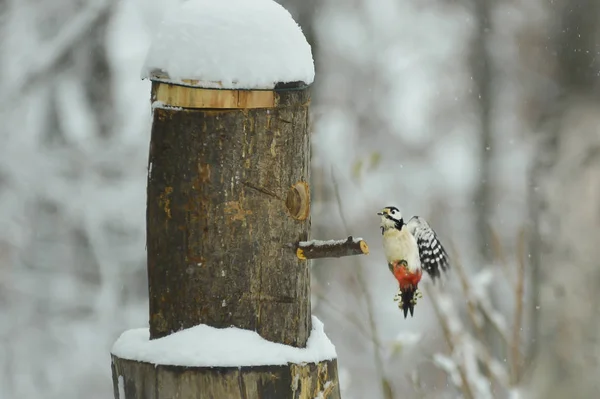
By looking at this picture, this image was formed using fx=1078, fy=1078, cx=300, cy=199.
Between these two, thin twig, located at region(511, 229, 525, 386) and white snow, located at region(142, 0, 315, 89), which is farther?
thin twig, located at region(511, 229, 525, 386)

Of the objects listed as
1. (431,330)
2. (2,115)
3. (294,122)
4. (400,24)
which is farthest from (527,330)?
(294,122)

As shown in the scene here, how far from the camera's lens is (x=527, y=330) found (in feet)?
36.7

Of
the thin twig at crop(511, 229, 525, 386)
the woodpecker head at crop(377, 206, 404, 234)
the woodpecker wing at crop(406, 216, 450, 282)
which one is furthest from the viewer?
the thin twig at crop(511, 229, 525, 386)

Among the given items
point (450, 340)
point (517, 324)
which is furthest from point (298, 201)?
point (450, 340)

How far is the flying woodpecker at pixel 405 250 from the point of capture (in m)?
3.56

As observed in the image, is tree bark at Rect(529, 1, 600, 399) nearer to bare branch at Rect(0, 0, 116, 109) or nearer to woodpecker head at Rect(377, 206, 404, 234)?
woodpecker head at Rect(377, 206, 404, 234)

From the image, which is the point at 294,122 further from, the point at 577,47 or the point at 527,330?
the point at 577,47

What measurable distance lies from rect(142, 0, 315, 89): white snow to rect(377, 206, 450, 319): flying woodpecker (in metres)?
0.58

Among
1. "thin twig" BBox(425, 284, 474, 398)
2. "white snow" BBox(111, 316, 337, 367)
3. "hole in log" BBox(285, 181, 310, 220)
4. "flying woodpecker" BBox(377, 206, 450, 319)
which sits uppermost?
"hole in log" BBox(285, 181, 310, 220)

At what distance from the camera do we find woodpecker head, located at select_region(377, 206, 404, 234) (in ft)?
11.7

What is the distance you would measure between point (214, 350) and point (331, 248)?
45 cm

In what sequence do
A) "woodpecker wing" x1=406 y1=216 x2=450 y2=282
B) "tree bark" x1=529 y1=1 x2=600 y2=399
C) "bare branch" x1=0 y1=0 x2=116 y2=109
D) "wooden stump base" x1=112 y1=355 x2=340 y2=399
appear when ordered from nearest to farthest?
"wooden stump base" x1=112 y1=355 x2=340 y2=399 → "woodpecker wing" x1=406 y1=216 x2=450 y2=282 → "tree bark" x1=529 y1=1 x2=600 y2=399 → "bare branch" x1=0 y1=0 x2=116 y2=109

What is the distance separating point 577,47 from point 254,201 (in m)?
10.4

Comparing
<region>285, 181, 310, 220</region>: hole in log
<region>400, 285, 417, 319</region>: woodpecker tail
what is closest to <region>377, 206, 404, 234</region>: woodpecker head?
<region>400, 285, 417, 319</region>: woodpecker tail
